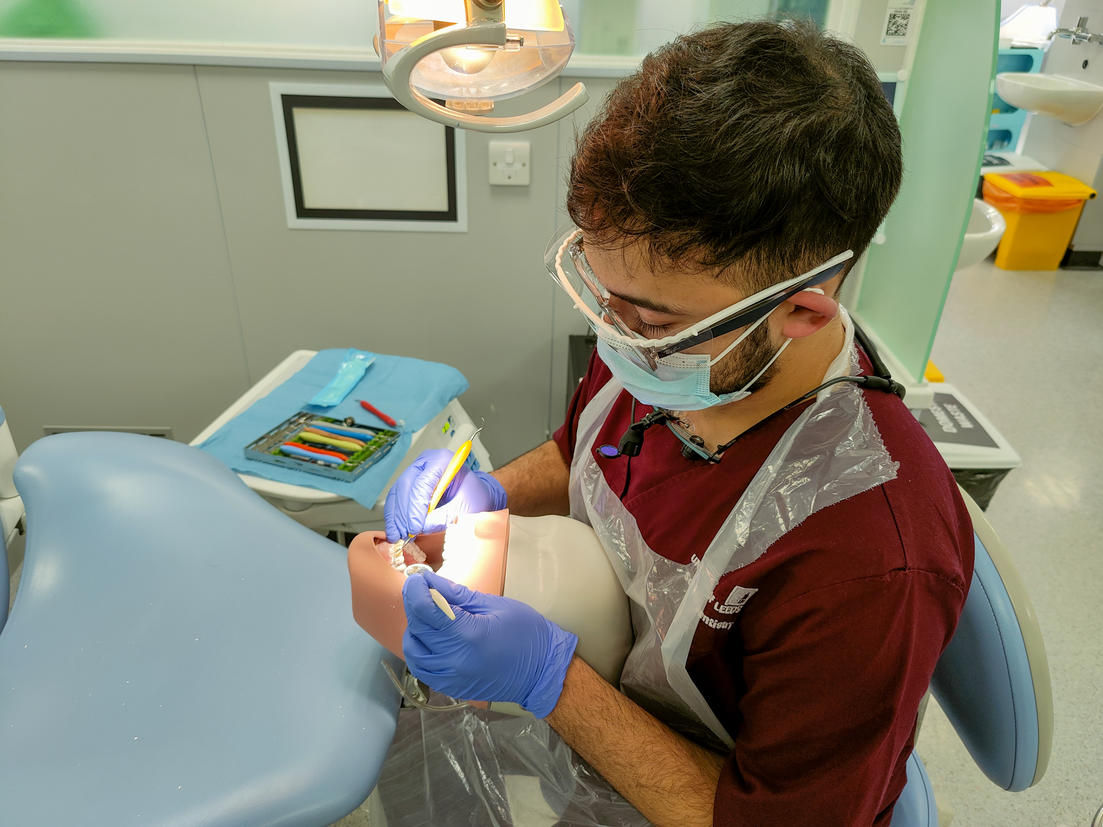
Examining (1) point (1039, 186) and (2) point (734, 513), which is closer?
(2) point (734, 513)

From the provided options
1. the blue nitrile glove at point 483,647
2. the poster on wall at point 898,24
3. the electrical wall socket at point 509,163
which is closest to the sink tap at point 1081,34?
the poster on wall at point 898,24

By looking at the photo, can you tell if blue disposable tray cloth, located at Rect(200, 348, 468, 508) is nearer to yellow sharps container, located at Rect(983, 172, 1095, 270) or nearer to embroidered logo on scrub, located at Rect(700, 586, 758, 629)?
embroidered logo on scrub, located at Rect(700, 586, 758, 629)

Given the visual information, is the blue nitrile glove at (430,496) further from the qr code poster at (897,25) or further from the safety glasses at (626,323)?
the qr code poster at (897,25)

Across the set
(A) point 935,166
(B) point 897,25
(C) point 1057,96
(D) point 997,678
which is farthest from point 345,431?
(C) point 1057,96

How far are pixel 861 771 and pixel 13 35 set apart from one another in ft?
7.41

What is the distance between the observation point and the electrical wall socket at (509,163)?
1.89 metres

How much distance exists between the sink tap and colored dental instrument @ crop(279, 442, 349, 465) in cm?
451

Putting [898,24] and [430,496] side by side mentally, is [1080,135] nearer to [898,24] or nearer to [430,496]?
[898,24]

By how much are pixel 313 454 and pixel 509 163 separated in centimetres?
92

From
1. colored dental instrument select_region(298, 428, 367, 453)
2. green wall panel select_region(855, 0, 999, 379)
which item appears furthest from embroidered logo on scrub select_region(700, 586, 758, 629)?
green wall panel select_region(855, 0, 999, 379)

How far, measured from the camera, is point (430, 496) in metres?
1.05

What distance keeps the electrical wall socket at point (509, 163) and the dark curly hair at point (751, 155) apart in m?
1.19

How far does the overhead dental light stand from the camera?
2.13 feet

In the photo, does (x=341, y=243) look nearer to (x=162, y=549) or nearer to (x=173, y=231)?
(x=173, y=231)
